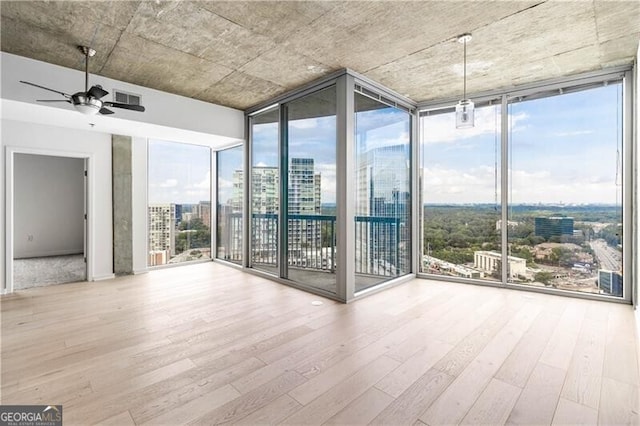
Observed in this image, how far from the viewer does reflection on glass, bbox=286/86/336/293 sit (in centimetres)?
423

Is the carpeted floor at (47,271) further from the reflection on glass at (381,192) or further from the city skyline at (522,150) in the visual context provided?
the reflection on glass at (381,192)

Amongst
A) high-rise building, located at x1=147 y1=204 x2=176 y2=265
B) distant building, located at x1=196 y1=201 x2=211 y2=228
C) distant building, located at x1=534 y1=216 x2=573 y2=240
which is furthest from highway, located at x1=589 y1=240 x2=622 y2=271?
high-rise building, located at x1=147 y1=204 x2=176 y2=265

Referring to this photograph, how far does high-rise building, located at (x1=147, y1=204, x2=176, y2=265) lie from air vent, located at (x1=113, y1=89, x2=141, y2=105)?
7.10ft

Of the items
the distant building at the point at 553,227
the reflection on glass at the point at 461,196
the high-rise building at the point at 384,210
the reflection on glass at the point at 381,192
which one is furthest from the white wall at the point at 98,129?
the distant building at the point at 553,227

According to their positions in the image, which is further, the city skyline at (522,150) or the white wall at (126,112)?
the city skyline at (522,150)

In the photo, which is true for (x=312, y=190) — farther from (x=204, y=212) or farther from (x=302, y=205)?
(x=204, y=212)

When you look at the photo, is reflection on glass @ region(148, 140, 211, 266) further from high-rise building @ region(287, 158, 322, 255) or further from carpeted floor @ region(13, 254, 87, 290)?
high-rise building @ region(287, 158, 322, 255)

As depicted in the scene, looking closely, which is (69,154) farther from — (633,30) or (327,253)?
(633,30)

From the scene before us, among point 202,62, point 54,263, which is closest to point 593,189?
point 202,62

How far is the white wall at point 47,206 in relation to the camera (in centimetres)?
702

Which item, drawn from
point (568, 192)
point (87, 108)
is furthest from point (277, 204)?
point (568, 192)

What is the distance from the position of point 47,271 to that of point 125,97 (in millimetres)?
3767

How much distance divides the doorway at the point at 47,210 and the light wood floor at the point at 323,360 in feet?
13.5

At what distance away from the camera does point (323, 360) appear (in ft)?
7.80
